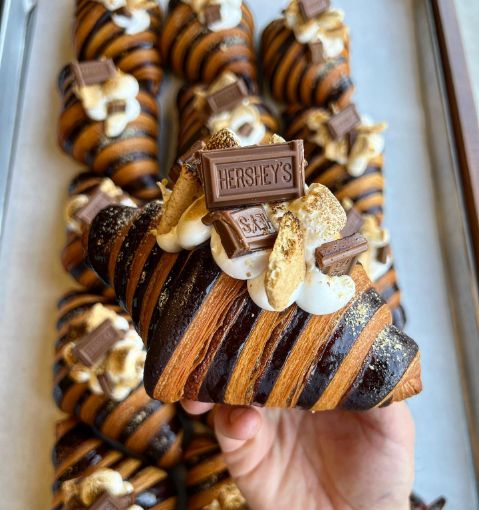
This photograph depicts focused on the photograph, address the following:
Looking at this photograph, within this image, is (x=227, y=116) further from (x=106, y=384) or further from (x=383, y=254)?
(x=106, y=384)

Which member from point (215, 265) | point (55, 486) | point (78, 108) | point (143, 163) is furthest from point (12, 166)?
point (215, 265)

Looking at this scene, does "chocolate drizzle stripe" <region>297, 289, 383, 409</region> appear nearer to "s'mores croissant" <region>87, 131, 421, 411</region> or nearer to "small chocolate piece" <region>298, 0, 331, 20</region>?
"s'mores croissant" <region>87, 131, 421, 411</region>

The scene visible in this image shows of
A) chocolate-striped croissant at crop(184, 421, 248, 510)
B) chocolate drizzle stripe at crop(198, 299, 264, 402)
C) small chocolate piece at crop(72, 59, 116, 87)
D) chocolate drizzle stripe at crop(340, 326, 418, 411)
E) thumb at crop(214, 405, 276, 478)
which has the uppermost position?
small chocolate piece at crop(72, 59, 116, 87)

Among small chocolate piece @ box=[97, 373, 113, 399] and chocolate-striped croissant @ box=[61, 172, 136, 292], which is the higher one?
chocolate-striped croissant @ box=[61, 172, 136, 292]

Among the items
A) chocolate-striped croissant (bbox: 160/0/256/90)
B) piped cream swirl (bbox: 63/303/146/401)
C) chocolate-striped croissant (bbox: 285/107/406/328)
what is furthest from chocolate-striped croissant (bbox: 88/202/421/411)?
chocolate-striped croissant (bbox: 160/0/256/90)

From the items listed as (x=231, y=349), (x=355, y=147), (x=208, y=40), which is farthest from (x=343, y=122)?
(x=231, y=349)

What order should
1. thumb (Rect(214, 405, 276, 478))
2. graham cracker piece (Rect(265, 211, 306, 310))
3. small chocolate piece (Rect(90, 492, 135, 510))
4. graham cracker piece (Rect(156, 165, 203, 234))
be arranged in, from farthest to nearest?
small chocolate piece (Rect(90, 492, 135, 510)) < thumb (Rect(214, 405, 276, 478)) < graham cracker piece (Rect(156, 165, 203, 234)) < graham cracker piece (Rect(265, 211, 306, 310))

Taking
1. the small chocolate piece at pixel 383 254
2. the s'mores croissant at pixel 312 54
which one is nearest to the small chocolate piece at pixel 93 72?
the s'mores croissant at pixel 312 54

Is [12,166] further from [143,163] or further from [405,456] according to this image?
[405,456]
